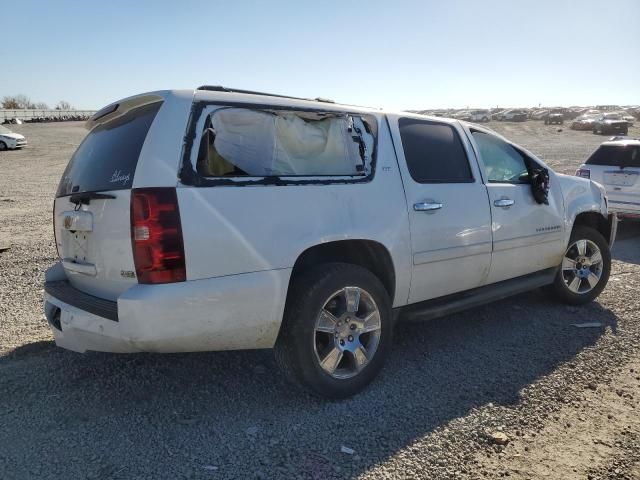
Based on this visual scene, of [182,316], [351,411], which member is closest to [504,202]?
[351,411]

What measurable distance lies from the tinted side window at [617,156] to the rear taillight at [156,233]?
8.44m

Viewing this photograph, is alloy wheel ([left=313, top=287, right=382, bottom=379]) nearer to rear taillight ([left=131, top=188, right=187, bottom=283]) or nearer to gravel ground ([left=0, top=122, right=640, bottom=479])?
gravel ground ([left=0, top=122, right=640, bottom=479])

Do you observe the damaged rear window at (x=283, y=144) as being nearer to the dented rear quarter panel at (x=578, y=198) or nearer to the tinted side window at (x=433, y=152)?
the tinted side window at (x=433, y=152)

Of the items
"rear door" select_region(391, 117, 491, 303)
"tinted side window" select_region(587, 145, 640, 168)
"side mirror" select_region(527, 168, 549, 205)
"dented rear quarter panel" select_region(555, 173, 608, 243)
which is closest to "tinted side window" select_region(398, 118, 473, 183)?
"rear door" select_region(391, 117, 491, 303)

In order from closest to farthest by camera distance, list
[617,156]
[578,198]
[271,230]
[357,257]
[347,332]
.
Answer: [271,230]
[347,332]
[357,257]
[578,198]
[617,156]

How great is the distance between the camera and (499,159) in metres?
4.61

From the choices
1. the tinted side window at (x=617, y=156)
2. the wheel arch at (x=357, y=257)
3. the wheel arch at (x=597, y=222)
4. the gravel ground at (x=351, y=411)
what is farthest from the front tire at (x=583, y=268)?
the tinted side window at (x=617, y=156)

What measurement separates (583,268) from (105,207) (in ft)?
15.1

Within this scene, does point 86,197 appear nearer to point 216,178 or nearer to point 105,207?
point 105,207

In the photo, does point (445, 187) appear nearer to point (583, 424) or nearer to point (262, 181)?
point (262, 181)

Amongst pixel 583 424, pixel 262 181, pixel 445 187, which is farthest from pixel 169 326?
pixel 583 424

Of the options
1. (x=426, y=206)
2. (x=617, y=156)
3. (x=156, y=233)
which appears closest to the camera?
(x=156, y=233)

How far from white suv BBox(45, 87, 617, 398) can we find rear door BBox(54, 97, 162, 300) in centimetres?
1

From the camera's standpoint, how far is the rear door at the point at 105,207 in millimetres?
2779
